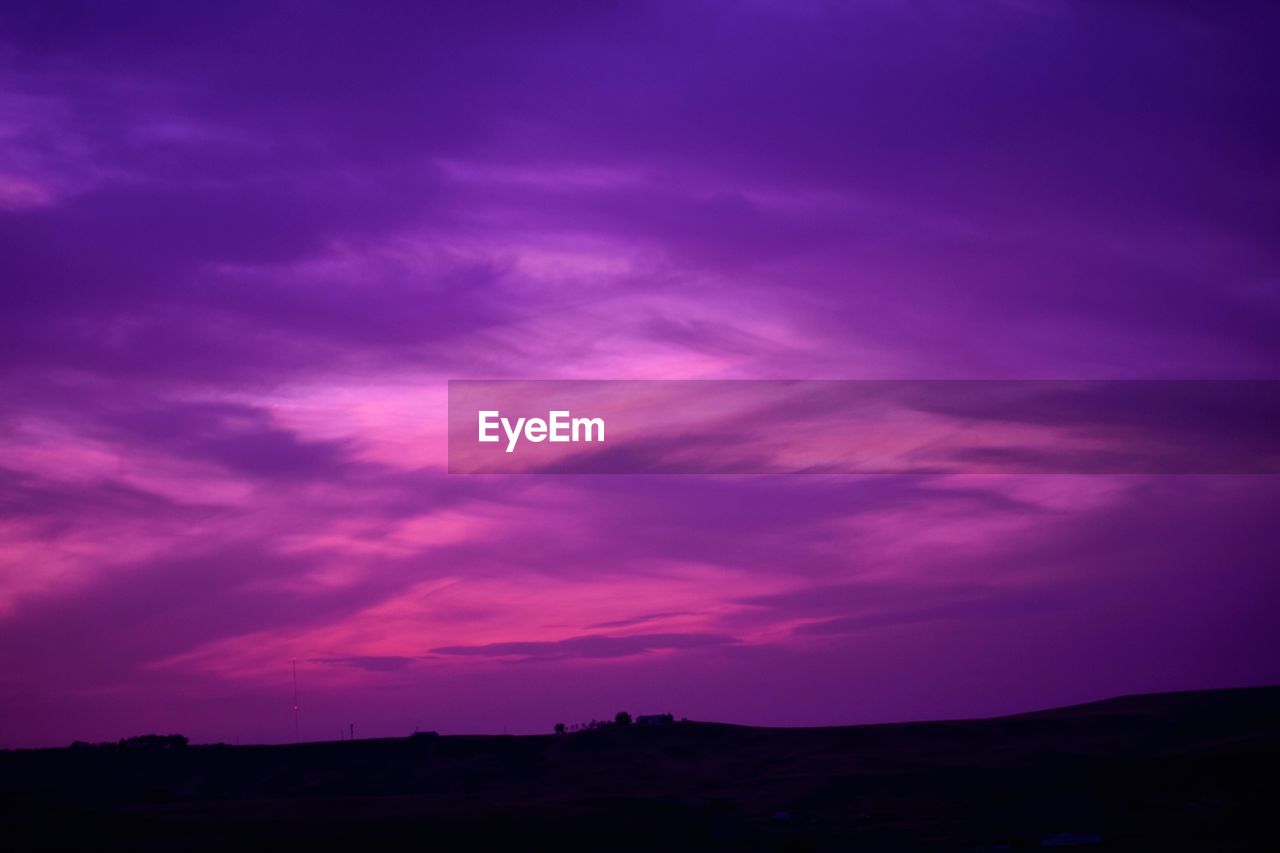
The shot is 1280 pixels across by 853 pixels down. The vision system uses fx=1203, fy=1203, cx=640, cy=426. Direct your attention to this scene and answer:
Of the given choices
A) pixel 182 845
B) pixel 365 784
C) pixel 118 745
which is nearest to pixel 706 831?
pixel 182 845

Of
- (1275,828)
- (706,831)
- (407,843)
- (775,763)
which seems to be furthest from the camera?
(775,763)

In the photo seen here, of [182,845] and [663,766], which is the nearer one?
[182,845]

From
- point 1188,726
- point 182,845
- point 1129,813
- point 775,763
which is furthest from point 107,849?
point 1188,726

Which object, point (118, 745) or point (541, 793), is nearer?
point (541, 793)

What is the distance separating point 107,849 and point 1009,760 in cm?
5177

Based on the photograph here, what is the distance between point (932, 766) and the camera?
67562 mm

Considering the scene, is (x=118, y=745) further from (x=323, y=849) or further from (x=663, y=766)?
(x=323, y=849)

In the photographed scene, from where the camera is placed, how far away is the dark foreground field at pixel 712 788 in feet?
134

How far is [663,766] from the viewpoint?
266 ft

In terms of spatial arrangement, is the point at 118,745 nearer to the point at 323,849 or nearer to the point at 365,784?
the point at 365,784

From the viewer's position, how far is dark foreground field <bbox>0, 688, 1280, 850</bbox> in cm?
4072

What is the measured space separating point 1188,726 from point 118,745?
7565cm

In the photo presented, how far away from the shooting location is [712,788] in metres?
67.9

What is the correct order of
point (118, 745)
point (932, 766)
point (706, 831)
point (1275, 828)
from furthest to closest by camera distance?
point (118, 745) → point (932, 766) → point (706, 831) → point (1275, 828)
